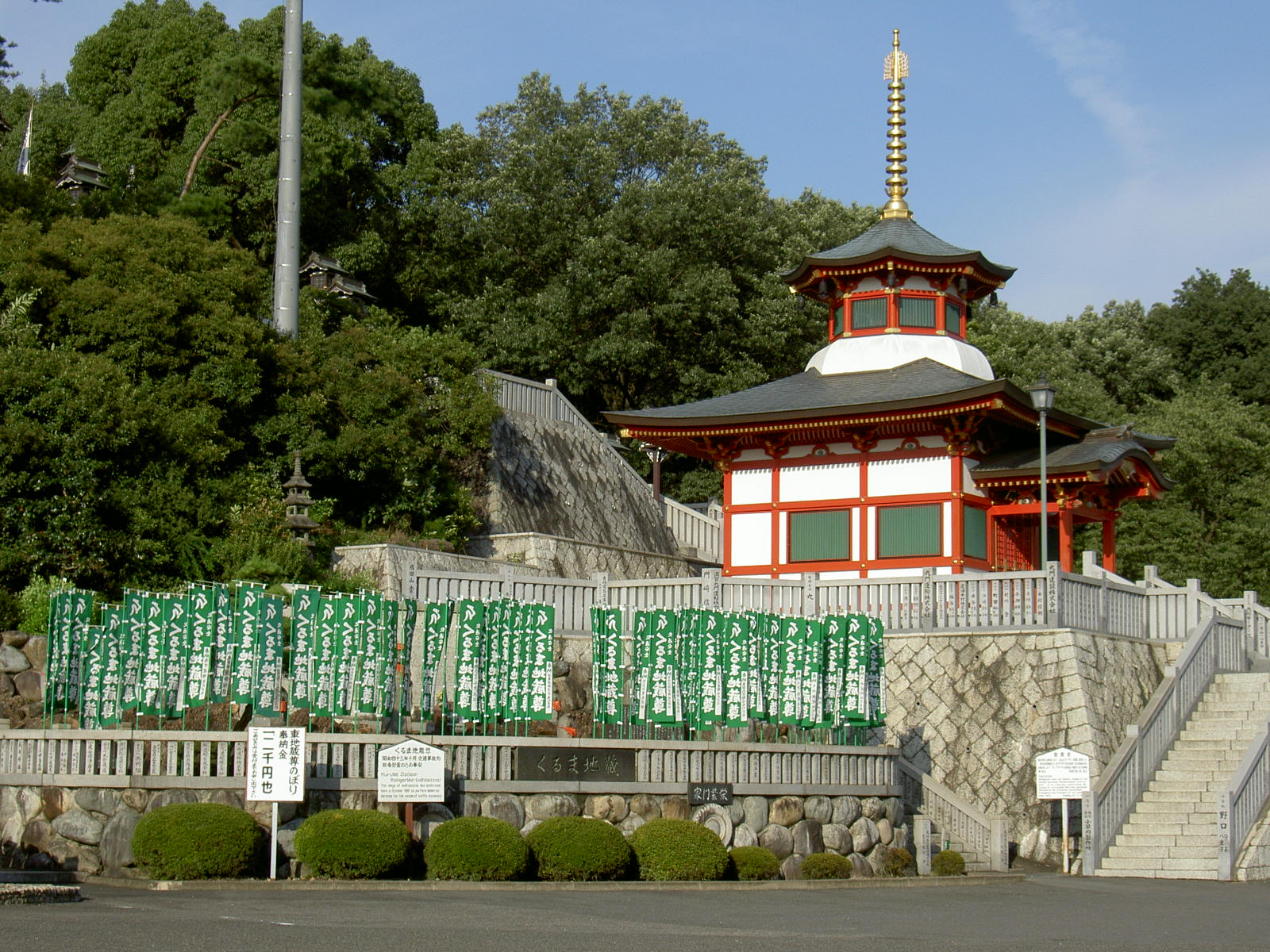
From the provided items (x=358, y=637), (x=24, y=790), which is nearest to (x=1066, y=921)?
(x=358, y=637)

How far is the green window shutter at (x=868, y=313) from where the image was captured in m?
38.2

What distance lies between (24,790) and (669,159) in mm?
43843

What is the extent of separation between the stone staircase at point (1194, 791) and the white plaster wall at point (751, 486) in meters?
10.6

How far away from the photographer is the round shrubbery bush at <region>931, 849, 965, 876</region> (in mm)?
22906

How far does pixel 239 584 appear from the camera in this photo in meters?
19.9

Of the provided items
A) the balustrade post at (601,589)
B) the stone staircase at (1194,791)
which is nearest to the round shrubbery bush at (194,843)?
the balustrade post at (601,589)

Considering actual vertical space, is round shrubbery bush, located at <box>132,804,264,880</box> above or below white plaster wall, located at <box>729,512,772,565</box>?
below

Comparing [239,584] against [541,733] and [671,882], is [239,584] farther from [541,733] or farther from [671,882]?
[671,882]

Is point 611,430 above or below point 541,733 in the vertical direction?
above

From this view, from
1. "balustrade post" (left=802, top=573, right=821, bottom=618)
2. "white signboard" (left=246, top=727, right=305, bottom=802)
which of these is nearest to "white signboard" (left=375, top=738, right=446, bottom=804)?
"white signboard" (left=246, top=727, right=305, bottom=802)

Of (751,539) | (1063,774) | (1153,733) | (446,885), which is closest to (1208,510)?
(751,539)

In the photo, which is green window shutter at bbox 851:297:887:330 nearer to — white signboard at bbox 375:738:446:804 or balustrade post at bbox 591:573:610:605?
balustrade post at bbox 591:573:610:605

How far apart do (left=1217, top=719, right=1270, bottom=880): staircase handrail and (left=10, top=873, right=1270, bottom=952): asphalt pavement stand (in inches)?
133

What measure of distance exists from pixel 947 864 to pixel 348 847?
958cm
